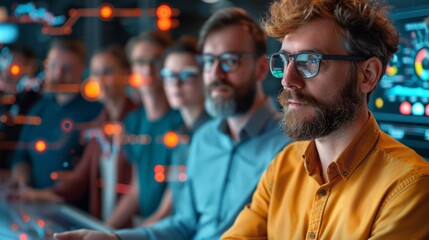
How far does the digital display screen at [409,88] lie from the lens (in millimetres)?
1976

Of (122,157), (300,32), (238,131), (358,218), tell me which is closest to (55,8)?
(122,157)

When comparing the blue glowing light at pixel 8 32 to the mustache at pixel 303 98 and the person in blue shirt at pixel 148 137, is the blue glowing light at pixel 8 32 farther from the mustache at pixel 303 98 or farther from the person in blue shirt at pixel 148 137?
the mustache at pixel 303 98

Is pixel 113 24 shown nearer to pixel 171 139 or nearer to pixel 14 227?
pixel 171 139

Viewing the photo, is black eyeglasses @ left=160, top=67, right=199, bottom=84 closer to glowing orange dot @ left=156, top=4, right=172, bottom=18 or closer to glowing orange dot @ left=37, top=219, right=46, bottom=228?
glowing orange dot @ left=156, top=4, right=172, bottom=18

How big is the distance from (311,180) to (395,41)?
0.39m

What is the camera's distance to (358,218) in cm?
149

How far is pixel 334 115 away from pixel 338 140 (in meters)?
0.08

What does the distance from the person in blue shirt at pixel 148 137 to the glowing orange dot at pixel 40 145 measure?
44 centimetres

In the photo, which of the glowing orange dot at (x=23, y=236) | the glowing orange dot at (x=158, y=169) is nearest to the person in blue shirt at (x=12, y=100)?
the glowing orange dot at (x=158, y=169)

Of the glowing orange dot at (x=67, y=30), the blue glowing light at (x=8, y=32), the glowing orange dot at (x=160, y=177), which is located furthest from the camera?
the blue glowing light at (x=8, y=32)

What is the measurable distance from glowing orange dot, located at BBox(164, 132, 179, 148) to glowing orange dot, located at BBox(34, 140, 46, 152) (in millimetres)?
657

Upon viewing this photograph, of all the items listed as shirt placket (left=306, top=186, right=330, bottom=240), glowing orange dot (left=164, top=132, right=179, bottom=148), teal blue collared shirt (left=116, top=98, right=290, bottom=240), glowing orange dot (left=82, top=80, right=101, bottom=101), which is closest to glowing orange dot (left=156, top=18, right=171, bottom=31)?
glowing orange dot (left=82, top=80, right=101, bottom=101)

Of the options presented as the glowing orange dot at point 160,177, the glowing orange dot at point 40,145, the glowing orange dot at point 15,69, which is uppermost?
the glowing orange dot at point 15,69

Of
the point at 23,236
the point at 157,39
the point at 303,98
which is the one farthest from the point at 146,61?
the point at 303,98
